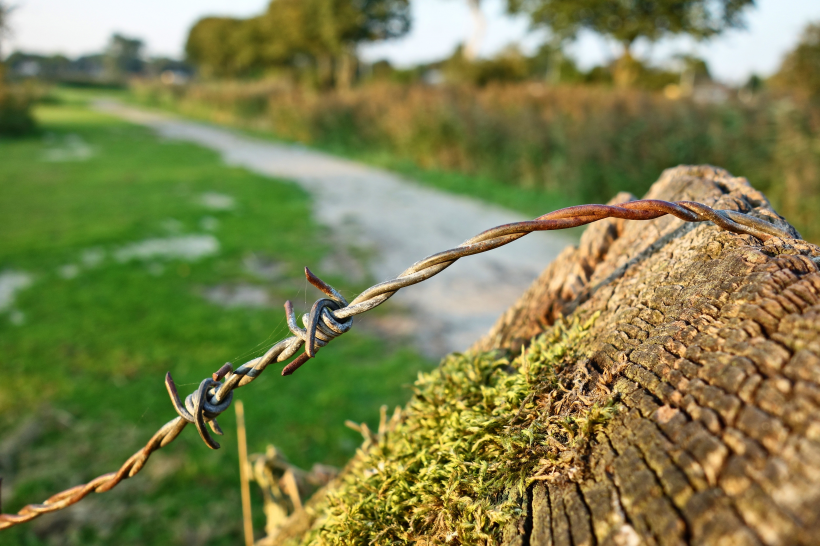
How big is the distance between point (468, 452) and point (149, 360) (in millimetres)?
4600

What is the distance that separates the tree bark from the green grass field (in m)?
0.59

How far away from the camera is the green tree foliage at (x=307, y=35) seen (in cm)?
2928

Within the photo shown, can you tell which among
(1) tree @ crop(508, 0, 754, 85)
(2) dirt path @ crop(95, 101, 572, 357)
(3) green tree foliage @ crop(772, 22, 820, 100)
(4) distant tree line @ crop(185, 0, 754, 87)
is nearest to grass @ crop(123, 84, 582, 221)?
(2) dirt path @ crop(95, 101, 572, 357)

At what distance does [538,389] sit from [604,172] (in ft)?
33.6

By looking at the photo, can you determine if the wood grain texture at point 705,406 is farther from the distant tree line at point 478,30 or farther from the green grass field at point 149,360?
the distant tree line at point 478,30

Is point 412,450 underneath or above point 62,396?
above

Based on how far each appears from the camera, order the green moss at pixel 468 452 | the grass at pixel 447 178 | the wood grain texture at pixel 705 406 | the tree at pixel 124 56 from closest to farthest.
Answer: the wood grain texture at pixel 705 406 < the green moss at pixel 468 452 < the grass at pixel 447 178 < the tree at pixel 124 56

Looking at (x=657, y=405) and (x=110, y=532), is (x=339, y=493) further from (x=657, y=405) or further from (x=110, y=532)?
(x=110, y=532)

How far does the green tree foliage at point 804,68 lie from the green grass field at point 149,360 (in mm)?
7858

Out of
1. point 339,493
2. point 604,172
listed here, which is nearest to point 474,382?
point 339,493

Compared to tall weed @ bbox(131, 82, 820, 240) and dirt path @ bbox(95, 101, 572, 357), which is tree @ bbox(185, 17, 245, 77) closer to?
tall weed @ bbox(131, 82, 820, 240)

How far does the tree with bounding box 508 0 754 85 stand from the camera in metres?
22.2

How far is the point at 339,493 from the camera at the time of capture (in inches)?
40.7

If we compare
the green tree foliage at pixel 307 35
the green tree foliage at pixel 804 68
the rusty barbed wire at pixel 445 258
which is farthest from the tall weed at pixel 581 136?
the green tree foliage at pixel 307 35
